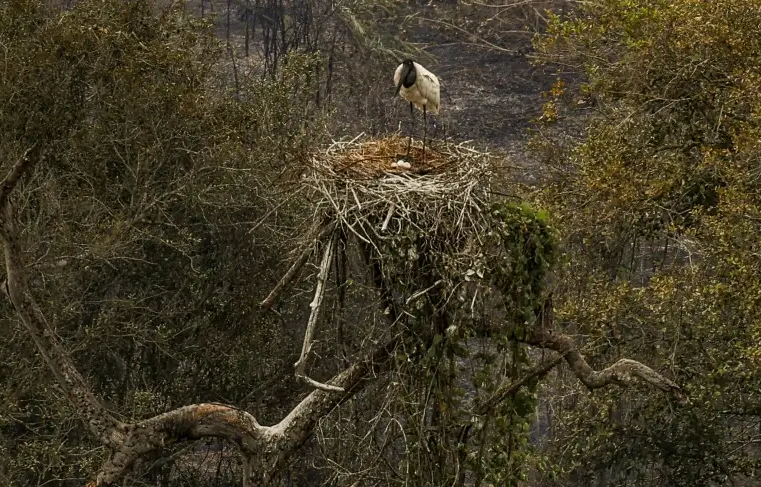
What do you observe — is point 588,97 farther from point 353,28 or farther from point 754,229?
point 353,28

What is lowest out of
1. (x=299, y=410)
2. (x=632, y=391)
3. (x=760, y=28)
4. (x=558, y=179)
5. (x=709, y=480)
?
(x=709, y=480)

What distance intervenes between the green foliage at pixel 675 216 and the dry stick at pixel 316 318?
517cm

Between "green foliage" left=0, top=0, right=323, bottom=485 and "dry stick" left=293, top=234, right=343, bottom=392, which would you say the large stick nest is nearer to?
"dry stick" left=293, top=234, right=343, bottom=392

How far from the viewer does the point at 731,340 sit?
1154 centimetres

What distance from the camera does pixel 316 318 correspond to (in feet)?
21.3

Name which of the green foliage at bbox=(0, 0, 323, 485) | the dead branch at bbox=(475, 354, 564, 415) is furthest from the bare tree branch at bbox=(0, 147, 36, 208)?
the green foliage at bbox=(0, 0, 323, 485)

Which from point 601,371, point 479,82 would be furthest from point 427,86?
point 479,82

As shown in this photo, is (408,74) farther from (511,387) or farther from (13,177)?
(13,177)

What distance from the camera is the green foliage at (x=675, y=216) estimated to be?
36.4 feet

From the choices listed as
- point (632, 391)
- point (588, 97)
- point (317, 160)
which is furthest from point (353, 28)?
point (317, 160)

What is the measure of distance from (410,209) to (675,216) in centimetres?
778

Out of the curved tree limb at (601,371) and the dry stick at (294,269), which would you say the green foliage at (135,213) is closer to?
the dry stick at (294,269)

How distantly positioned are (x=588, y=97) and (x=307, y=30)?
1406 cm

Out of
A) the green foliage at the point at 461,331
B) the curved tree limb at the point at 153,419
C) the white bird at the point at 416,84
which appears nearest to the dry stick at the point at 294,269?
the green foliage at the point at 461,331
